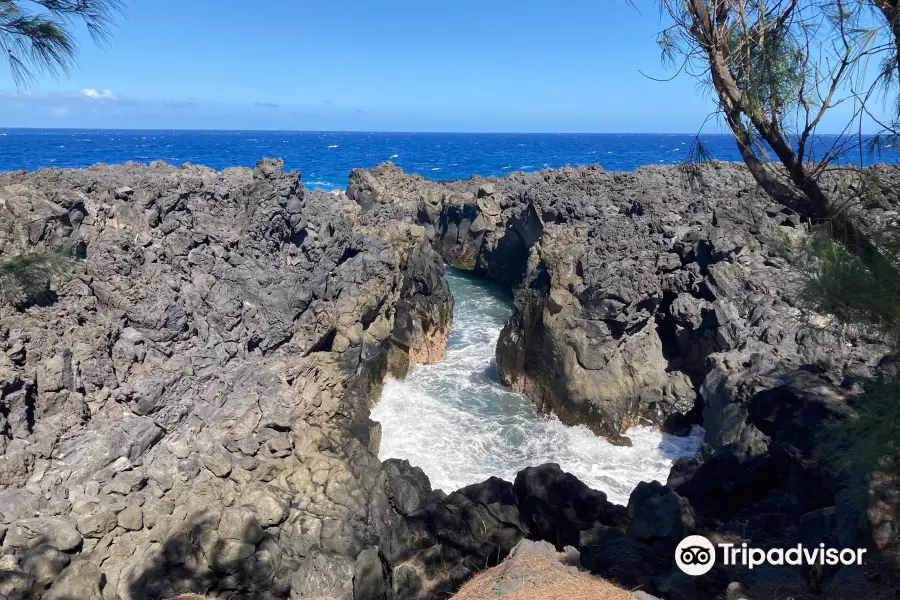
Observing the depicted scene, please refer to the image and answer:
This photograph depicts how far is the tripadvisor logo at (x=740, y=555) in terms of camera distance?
7603 mm

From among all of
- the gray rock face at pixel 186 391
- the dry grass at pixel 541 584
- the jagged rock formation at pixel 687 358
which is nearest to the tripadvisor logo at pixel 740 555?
the jagged rock formation at pixel 687 358

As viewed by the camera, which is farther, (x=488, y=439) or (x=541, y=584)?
(x=488, y=439)

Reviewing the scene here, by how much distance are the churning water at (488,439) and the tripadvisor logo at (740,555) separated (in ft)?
19.1

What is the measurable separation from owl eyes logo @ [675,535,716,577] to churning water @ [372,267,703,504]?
5.76 metres

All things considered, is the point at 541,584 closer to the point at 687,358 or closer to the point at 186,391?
the point at 186,391

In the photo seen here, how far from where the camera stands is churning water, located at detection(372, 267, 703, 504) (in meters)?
15.9

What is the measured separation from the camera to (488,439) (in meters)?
17.5

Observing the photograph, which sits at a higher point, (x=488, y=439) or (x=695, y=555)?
(x=695, y=555)

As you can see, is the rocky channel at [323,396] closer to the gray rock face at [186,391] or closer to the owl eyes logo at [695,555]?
the gray rock face at [186,391]

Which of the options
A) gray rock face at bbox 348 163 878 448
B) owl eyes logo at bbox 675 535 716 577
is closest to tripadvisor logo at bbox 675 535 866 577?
owl eyes logo at bbox 675 535 716 577

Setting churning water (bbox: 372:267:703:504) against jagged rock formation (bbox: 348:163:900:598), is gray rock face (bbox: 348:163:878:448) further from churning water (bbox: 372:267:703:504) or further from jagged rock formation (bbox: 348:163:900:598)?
churning water (bbox: 372:267:703:504)

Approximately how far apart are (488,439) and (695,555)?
937 cm

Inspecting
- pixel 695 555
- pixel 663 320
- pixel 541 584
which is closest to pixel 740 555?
pixel 695 555

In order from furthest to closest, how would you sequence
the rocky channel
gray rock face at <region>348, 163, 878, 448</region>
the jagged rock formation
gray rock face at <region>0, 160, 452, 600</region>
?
gray rock face at <region>348, 163, 878, 448</region>, gray rock face at <region>0, 160, 452, 600</region>, the rocky channel, the jagged rock formation
